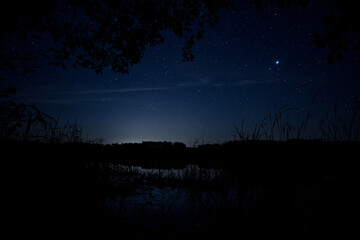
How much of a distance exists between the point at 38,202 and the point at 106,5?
482cm

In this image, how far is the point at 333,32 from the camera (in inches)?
135

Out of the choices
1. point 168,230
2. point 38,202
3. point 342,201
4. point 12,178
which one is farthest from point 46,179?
point 342,201

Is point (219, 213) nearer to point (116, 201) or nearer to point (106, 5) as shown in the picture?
point (116, 201)

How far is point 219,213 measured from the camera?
2543mm

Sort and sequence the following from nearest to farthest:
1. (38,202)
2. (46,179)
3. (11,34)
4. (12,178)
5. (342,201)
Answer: (38,202)
(342,201)
(12,178)
(46,179)
(11,34)

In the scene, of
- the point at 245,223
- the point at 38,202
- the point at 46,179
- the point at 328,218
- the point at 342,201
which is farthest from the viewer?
the point at 46,179

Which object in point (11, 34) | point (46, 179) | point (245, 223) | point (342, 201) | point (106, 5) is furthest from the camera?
point (106, 5)

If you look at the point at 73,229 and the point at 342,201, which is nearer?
the point at 73,229

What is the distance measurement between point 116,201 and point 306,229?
2.98 m

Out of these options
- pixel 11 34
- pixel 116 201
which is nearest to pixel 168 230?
pixel 116 201

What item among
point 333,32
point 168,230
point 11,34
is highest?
point 11,34

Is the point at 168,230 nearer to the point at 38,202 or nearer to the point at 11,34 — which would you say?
the point at 38,202

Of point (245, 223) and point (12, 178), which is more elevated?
point (12, 178)

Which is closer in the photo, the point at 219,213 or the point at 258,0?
the point at 219,213
